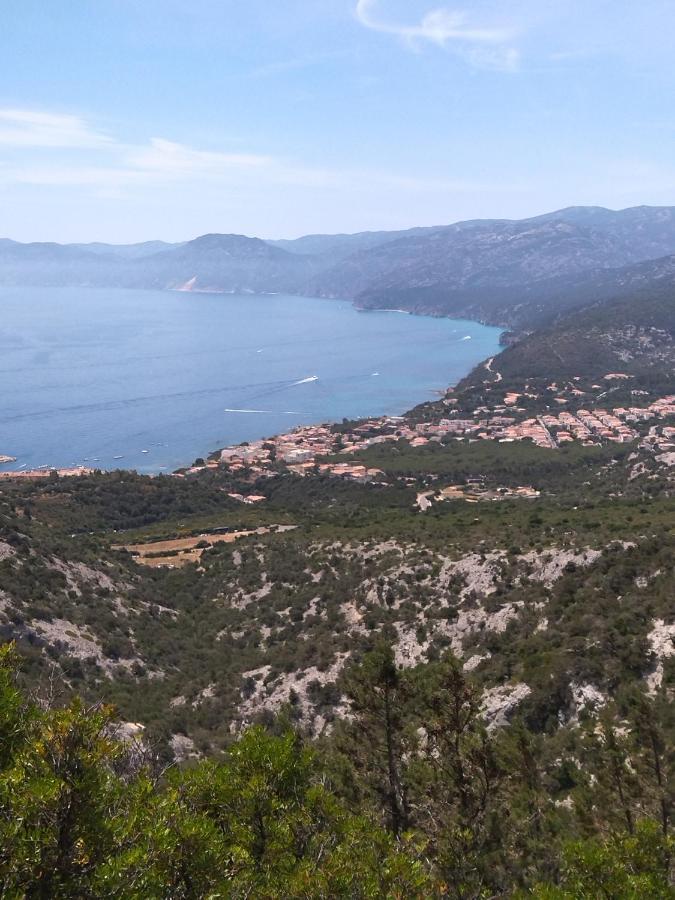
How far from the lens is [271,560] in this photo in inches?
1352

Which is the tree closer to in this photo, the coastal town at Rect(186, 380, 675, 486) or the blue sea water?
the coastal town at Rect(186, 380, 675, 486)

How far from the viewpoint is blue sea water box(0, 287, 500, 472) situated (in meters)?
94.1

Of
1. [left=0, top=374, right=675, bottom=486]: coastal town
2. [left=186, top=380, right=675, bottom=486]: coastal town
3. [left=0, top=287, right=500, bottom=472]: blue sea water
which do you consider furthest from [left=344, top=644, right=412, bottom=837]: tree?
[left=0, top=287, right=500, bottom=472]: blue sea water

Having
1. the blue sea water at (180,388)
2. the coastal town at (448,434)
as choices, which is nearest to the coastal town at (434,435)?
the coastal town at (448,434)

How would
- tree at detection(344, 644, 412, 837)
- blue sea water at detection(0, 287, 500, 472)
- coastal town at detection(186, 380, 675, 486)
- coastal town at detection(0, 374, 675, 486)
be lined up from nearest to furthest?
1. tree at detection(344, 644, 412, 837)
2. coastal town at detection(0, 374, 675, 486)
3. coastal town at detection(186, 380, 675, 486)
4. blue sea water at detection(0, 287, 500, 472)

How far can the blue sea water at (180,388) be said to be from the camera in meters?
94.1

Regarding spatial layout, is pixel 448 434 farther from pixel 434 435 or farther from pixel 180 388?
pixel 180 388

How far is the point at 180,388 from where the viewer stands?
130875mm

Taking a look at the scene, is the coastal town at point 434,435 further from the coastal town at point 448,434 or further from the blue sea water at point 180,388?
the blue sea water at point 180,388

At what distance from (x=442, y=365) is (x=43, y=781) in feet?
521

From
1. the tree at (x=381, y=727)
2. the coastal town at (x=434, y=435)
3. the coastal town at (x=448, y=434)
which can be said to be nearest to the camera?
the tree at (x=381, y=727)

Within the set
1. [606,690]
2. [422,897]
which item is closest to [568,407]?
[606,690]

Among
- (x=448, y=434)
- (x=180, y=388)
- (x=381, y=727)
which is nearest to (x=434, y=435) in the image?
(x=448, y=434)

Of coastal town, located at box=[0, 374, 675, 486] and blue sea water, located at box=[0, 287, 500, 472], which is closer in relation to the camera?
coastal town, located at box=[0, 374, 675, 486]
